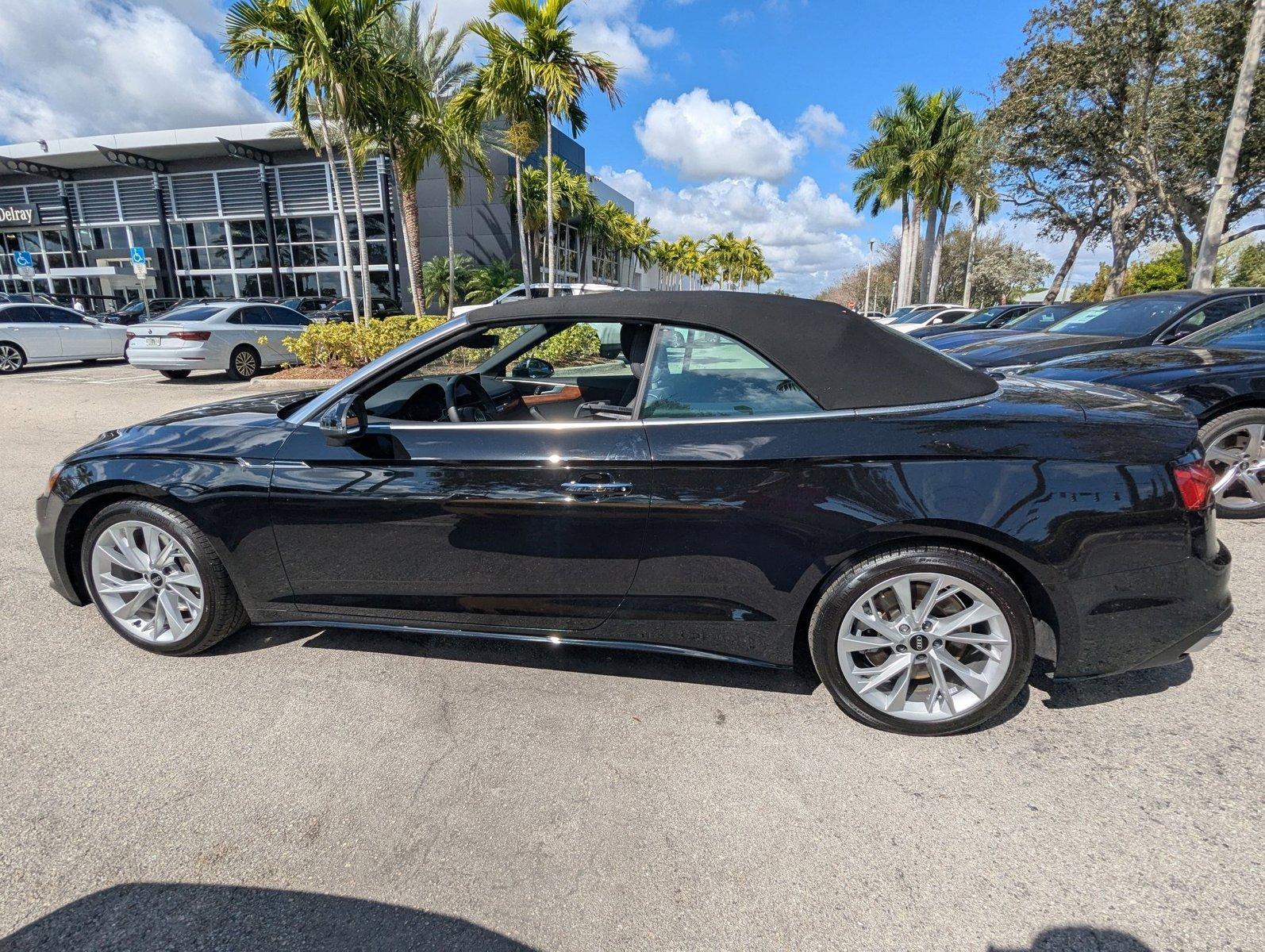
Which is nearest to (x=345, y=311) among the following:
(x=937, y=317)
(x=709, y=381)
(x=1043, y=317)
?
(x=937, y=317)

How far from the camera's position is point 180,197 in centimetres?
3216

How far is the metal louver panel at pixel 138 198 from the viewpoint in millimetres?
32969

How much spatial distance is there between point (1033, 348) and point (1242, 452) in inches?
100

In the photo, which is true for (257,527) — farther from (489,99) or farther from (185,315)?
(489,99)

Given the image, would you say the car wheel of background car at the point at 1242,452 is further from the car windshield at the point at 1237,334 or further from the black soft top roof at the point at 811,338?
the black soft top roof at the point at 811,338

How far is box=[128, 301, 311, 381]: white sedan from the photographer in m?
12.3

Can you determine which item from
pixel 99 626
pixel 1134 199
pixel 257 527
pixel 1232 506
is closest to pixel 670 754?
pixel 257 527

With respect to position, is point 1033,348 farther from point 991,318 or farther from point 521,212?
point 521,212

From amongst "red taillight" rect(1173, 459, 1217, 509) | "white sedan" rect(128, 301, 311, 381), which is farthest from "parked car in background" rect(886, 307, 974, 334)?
"red taillight" rect(1173, 459, 1217, 509)

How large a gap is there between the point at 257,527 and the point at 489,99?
56.8 ft

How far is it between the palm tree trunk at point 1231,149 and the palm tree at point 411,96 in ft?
52.4

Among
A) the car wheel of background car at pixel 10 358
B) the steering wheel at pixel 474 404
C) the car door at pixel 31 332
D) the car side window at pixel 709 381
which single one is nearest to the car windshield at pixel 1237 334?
the car side window at pixel 709 381

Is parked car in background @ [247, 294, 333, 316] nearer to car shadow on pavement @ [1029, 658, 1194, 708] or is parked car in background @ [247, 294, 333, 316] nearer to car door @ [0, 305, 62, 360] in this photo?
car door @ [0, 305, 62, 360]

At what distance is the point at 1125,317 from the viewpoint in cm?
696
